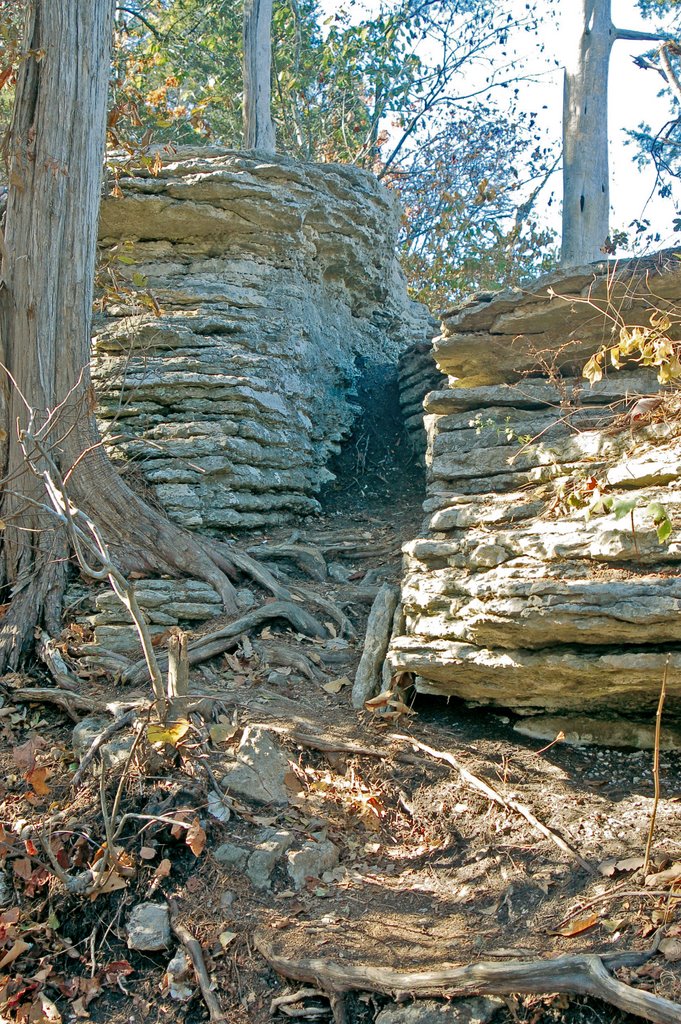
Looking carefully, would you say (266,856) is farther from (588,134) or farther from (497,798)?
(588,134)

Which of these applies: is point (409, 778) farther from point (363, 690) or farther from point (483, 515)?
point (483, 515)

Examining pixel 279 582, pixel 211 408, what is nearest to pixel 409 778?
pixel 279 582

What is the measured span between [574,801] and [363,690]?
1.58 metres

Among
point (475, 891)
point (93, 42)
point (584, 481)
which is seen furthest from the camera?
point (93, 42)

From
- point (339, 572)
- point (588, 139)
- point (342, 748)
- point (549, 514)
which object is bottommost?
point (342, 748)

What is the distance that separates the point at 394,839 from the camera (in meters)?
4.81

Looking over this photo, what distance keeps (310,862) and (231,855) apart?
403 mm

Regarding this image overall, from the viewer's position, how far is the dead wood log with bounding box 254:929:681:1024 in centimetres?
334

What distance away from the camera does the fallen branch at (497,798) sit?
4.36 meters

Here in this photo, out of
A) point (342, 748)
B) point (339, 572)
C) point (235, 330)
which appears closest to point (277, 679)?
point (342, 748)

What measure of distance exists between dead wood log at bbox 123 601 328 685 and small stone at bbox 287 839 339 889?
176 cm

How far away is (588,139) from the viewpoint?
36.3 feet

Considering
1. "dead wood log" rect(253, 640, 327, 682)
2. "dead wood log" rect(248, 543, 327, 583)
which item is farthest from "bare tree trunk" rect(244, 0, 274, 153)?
"dead wood log" rect(253, 640, 327, 682)

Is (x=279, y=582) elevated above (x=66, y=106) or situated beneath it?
situated beneath
